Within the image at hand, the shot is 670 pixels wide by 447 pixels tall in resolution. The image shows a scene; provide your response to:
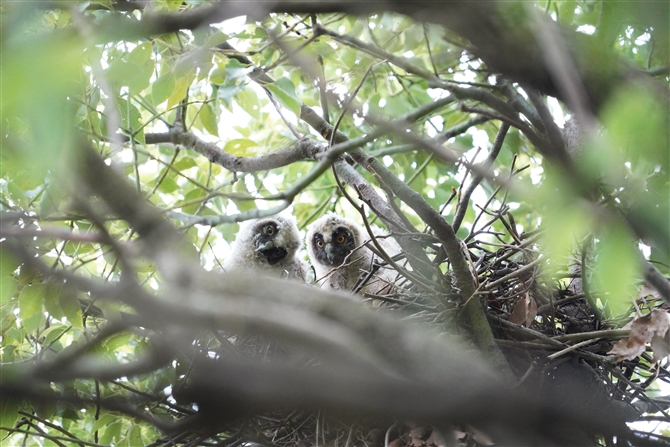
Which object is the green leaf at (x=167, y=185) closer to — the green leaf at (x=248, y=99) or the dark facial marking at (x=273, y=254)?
the green leaf at (x=248, y=99)

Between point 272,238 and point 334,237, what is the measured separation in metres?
0.50

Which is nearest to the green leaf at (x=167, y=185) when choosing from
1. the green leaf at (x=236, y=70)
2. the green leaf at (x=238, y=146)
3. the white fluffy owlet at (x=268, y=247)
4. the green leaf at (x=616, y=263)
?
the green leaf at (x=238, y=146)

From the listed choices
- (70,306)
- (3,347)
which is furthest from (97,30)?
(3,347)

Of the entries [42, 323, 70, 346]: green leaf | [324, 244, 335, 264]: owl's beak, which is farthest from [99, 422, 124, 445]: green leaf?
[324, 244, 335, 264]: owl's beak

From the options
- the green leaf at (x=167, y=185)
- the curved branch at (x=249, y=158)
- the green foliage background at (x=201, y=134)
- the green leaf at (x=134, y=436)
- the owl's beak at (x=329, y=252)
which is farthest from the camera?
the owl's beak at (x=329, y=252)

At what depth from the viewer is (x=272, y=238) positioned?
4.48 meters

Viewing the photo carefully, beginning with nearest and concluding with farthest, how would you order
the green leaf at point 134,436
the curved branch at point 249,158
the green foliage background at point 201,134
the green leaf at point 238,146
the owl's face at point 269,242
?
the green foliage background at point 201,134 < the green leaf at point 134,436 < the curved branch at point 249,158 < the green leaf at point 238,146 < the owl's face at point 269,242

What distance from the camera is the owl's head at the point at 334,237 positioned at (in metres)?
4.25

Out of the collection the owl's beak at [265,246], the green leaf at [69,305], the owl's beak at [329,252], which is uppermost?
the owl's beak at [265,246]

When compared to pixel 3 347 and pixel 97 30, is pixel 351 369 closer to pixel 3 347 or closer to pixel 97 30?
pixel 97 30

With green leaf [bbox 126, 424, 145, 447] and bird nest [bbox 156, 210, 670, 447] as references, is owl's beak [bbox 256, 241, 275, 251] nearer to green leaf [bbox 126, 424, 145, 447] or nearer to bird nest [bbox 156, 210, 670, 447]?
bird nest [bbox 156, 210, 670, 447]

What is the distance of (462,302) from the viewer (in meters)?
2.25

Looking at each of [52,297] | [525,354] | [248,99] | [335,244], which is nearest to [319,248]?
[335,244]

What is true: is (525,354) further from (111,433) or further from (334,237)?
(334,237)
